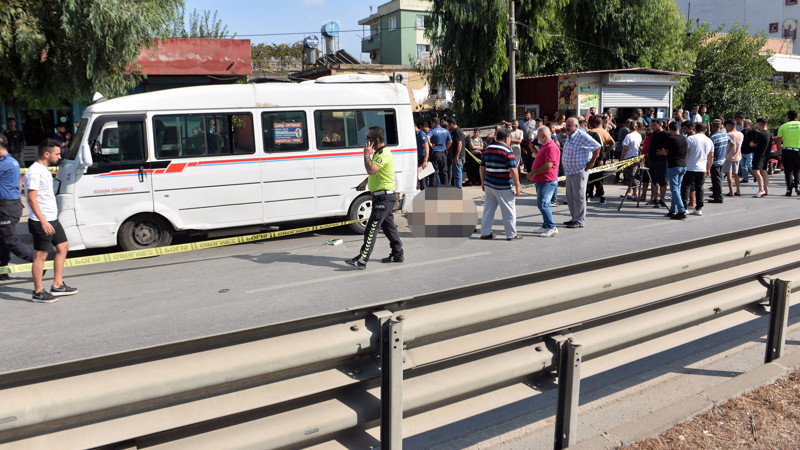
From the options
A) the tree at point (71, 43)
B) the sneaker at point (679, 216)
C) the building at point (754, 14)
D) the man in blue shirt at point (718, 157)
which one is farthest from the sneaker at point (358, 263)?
the building at point (754, 14)

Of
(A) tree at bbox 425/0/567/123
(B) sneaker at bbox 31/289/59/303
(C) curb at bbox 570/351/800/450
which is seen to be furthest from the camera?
(A) tree at bbox 425/0/567/123

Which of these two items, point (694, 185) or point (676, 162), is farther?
point (694, 185)

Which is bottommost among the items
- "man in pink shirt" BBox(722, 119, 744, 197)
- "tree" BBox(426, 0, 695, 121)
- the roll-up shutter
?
"man in pink shirt" BBox(722, 119, 744, 197)

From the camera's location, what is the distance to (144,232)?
9.77m

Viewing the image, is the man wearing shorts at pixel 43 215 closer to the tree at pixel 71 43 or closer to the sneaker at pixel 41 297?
the sneaker at pixel 41 297

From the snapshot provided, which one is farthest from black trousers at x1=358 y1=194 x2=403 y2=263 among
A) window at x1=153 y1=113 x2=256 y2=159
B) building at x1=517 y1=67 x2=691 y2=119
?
building at x1=517 y1=67 x2=691 y2=119

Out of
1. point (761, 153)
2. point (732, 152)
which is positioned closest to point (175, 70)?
point (732, 152)

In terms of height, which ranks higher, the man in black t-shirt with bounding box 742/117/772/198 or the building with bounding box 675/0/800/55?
the building with bounding box 675/0/800/55

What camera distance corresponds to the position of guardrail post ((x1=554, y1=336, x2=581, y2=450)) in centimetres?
333

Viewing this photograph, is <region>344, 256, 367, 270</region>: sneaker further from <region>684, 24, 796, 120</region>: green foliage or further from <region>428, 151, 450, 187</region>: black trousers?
<region>684, 24, 796, 120</region>: green foliage

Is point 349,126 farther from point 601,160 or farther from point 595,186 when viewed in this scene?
point 601,160

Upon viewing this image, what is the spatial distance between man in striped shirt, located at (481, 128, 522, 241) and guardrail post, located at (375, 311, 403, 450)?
743 centimetres

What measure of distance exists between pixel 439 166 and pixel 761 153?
7.44 m

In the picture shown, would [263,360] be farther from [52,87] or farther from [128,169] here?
[52,87]
